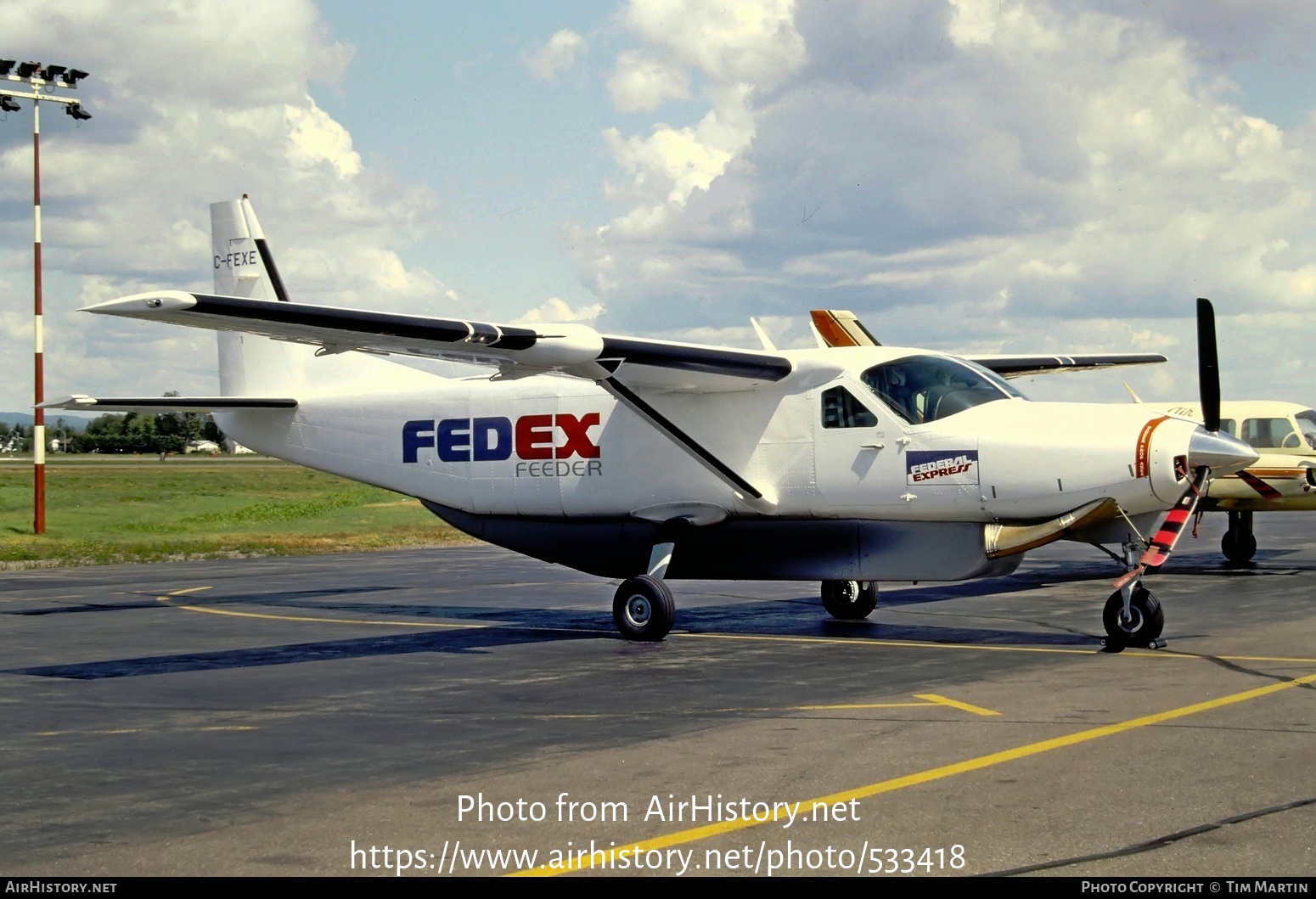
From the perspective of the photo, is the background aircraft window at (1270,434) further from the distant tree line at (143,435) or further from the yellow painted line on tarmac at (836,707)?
the distant tree line at (143,435)

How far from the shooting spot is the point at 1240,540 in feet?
78.0

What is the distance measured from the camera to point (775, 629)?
15359 mm

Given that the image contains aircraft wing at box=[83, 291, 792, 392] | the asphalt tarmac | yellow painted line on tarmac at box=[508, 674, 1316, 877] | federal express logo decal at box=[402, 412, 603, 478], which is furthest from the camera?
federal express logo decal at box=[402, 412, 603, 478]

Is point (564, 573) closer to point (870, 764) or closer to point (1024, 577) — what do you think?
point (1024, 577)

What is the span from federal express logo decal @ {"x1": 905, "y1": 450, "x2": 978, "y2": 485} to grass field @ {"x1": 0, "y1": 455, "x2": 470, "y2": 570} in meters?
21.2

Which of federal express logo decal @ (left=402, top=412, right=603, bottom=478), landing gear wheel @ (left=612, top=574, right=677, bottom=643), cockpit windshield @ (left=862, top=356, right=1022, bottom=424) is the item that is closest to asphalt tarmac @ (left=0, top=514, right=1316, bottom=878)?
landing gear wheel @ (left=612, top=574, right=677, bottom=643)

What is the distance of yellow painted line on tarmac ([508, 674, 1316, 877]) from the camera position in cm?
612

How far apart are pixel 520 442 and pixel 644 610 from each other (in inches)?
124

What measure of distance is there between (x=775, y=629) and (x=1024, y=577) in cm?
865

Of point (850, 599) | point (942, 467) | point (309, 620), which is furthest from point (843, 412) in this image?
point (309, 620)

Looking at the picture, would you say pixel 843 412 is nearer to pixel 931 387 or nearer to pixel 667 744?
pixel 931 387

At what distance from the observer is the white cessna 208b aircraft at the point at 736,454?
41.5 feet

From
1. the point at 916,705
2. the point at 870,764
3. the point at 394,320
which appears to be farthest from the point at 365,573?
the point at 870,764

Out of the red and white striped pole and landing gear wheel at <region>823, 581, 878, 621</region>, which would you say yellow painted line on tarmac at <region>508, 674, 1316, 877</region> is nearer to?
landing gear wheel at <region>823, 581, 878, 621</region>
